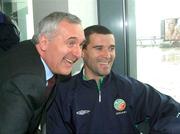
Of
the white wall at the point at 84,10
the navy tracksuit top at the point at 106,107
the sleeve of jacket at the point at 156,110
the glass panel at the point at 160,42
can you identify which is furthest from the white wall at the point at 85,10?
the sleeve of jacket at the point at 156,110

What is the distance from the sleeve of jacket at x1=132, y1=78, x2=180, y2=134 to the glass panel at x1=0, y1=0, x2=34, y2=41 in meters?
1.43

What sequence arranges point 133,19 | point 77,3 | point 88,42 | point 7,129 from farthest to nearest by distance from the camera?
point 133,19 < point 77,3 < point 88,42 < point 7,129

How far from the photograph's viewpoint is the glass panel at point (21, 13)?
296 cm

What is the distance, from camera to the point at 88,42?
6.61 ft

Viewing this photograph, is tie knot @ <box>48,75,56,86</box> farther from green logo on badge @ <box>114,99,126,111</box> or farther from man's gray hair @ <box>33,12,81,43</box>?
green logo on badge @ <box>114,99,126,111</box>

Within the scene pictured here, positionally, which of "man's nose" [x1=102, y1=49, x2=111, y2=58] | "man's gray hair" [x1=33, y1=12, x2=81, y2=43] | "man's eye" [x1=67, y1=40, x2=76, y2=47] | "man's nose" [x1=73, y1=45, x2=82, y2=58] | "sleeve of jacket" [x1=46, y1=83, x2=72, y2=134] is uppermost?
"man's gray hair" [x1=33, y1=12, x2=81, y2=43]

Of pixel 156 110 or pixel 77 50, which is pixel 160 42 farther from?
pixel 77 50

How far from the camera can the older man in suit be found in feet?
4.22

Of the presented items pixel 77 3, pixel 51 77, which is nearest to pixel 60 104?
pixel 51 77

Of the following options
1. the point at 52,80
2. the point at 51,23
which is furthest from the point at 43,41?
the point at 52,80

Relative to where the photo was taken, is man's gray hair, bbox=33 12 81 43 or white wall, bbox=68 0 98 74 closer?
man's gray hair, bbox=33 12 81 43

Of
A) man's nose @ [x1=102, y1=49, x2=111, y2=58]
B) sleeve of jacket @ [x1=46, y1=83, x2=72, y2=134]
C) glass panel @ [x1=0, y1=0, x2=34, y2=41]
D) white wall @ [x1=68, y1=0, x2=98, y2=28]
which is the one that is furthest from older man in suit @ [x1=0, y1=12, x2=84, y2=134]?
glass panel @ [x1=0, y1=0, x2=34, y2=41]

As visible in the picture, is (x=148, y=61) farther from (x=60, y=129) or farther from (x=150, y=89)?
(x=60, y=129)

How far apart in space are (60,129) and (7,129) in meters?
0.58
